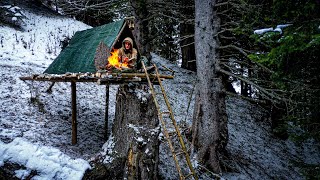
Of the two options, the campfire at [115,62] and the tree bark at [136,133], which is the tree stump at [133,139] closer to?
the tree bark at [136,133]

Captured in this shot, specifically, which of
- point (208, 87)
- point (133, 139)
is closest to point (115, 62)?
point (133, 139)

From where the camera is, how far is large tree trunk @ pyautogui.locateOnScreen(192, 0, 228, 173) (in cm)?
693

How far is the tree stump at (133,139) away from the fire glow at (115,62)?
58cm

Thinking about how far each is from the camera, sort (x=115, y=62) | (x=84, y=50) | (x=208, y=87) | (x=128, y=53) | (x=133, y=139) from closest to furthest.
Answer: (x=133, y=139), (x=115, y=62), (x=128, y=53), (x=84, y=50), (x=208, y=87)

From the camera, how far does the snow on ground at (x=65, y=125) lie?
4.73 meters

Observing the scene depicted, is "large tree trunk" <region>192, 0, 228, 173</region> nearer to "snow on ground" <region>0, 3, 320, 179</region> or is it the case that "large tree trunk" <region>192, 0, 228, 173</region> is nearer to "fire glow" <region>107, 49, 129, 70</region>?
"snow on ground" <region>0, 3, 320, 179</region>

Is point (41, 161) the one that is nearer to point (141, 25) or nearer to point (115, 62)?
point (115, 62)

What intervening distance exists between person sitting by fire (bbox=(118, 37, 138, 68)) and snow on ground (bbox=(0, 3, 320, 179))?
1.81 meters

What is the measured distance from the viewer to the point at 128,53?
21.0 feet

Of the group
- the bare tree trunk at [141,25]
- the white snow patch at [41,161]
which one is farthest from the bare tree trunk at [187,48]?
the white snow patch at [41,161]

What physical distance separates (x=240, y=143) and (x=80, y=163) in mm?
7062

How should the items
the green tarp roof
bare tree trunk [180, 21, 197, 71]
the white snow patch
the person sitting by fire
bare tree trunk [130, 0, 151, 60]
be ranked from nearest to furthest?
1. the white snow patch
2. the green tarp roof
3. the person sitting by fire
4. bare tree trunk [130, 0, 151, 60]
5. bare tree trunk [180, 21, 197, 71]

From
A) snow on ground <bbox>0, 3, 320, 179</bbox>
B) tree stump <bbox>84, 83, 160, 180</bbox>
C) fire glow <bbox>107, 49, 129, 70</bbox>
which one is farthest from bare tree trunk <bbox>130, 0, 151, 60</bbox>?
tree stump <bbox>84, 83, 160, 180</bbox>

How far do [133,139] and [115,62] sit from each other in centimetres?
206
